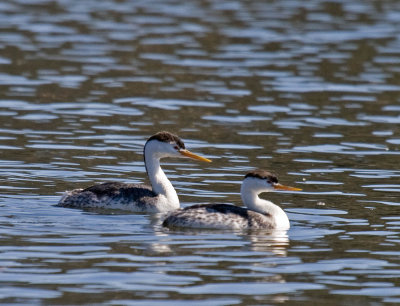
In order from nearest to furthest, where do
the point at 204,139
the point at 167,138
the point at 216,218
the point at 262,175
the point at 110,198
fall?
the point at 216,218 → the point at 262,175 → the point at 110,198 → the point at 167,138 → the point at 204,139

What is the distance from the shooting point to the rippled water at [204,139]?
12.0 meters

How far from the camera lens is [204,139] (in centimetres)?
2134

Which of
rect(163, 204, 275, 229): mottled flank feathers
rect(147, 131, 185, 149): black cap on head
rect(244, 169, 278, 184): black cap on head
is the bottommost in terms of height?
rect(163, 204, 275, 229): mottled flank feathers

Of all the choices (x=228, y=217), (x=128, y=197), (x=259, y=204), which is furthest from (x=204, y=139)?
(x=228, y=217)

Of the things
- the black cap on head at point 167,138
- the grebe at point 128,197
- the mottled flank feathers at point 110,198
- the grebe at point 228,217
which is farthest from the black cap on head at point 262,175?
the black cap on head at point 167,138

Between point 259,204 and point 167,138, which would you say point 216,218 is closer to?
point 259,204

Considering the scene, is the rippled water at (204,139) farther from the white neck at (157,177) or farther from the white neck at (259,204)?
the white neck at (157,177)

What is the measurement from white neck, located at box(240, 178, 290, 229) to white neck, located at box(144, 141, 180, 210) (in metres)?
1.24

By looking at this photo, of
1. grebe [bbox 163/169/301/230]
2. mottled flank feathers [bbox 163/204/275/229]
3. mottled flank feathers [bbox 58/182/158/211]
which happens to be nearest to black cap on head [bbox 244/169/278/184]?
grebe [bbox 163/169/301/230]

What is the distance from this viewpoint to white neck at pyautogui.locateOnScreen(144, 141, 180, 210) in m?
16.1

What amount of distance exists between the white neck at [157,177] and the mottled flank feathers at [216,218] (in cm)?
131

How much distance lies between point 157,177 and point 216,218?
2.19 m

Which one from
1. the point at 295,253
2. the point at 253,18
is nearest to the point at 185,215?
the point at 295,253

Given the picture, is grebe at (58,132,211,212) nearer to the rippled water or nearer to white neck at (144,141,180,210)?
white neck at (144,141,180,210)
